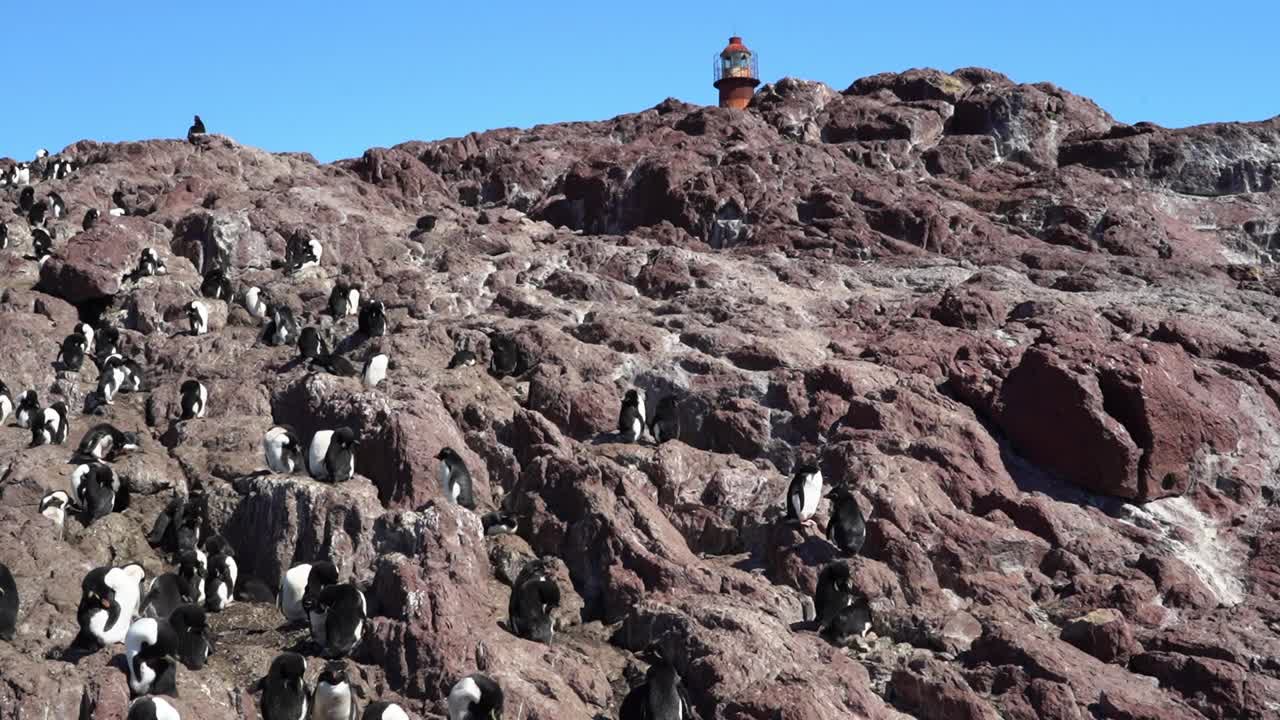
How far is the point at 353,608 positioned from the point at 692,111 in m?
28.2

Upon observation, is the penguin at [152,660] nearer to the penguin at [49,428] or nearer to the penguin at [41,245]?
the penguin at [49,428]

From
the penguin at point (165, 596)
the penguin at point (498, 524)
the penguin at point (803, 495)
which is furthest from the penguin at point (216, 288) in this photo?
the penguin at point (803, 495)

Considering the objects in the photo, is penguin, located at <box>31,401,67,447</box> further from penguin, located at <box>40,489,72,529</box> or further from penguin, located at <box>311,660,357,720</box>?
penguin, located at <box>311,660,357,720</box>

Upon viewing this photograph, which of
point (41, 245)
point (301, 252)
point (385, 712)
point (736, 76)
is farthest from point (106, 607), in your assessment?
point (736, 76)

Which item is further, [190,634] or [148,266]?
[148,266]

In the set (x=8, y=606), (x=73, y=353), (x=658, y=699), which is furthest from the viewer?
(x=73, y=353)

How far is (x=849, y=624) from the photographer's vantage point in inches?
766

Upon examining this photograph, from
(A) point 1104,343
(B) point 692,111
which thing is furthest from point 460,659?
(B) point 692,111

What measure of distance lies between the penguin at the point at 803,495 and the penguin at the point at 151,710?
8.95m

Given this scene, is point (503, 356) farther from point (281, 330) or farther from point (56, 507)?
point (56, 507)

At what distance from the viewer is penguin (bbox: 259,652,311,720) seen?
1672 centimetres

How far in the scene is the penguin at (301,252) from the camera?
105ft

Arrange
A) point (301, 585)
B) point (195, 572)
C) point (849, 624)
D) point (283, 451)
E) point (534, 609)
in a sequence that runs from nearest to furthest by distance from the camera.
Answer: point (534, 609), point (849, 624), point (301, 585), point (195, 572), point (283, 451)

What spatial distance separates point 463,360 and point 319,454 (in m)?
4.40
